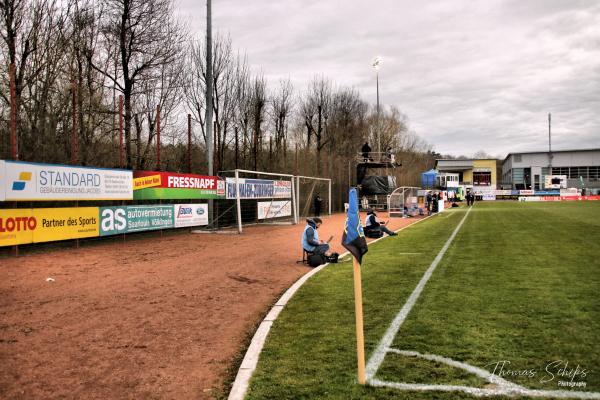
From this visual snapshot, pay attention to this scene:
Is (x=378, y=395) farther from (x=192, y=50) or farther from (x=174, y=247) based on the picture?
(x=192, y=50)

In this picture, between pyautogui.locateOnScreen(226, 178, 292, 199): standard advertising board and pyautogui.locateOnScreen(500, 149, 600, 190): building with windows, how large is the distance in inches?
3315

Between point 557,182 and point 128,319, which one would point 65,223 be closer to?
point 128,319

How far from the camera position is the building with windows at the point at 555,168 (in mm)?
97938

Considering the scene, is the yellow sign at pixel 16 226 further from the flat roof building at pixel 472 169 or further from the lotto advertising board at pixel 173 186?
the flat roof building at pixel 472 169

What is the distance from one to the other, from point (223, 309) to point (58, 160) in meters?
12.6

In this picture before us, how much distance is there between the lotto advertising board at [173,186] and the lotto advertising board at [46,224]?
258cm

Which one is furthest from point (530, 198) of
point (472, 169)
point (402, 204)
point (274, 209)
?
point (274, 209)

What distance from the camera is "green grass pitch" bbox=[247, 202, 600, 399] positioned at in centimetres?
418

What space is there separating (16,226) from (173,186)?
7.38 m

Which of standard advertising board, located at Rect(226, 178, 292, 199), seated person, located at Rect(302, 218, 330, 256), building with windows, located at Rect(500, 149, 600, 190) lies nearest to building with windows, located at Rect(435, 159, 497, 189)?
building with windows, located at Rect(500, 149, 600, 190)

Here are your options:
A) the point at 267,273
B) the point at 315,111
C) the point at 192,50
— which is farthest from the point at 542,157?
the point at 267,273

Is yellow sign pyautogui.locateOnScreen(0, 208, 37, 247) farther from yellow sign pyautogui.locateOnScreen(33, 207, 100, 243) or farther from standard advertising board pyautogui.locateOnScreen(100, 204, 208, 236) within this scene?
standard advertising board pyautogui.locateOnScreen(100, 204, 208, 236)

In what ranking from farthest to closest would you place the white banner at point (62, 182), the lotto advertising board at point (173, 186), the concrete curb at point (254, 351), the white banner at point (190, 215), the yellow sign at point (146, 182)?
the white banner at point (190, 215) → the lotto advertising board at point (173, 186) → the yellow sign at point (146, 182) → the white banner at point (62, 182) → the concrete curb at point (254, 351)

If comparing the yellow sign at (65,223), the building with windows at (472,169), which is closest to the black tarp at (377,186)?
the yellow sign at (65,223)
